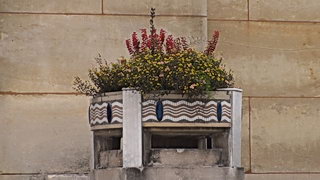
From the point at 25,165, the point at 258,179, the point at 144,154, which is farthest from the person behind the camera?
the point at 258,179

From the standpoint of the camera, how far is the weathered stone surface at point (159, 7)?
1234 cm

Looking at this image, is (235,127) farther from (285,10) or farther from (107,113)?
(285,10)

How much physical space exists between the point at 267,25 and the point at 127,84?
136 inches

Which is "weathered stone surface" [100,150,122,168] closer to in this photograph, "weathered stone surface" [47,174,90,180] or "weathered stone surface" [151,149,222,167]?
"weathered stone surface" [151,149,222,167]

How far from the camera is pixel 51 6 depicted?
40.2 feet

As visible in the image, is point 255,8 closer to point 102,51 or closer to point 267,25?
point 267,25

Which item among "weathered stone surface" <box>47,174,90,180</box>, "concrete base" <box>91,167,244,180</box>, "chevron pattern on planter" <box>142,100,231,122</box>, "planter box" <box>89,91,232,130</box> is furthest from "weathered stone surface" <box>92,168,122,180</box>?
"weathered stone surface" <box>47,174,90,180</box>

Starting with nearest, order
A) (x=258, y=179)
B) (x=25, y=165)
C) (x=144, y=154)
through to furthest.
Answer: (x=144, y=154) < (x=25, y=165) < (x=258, y=179)

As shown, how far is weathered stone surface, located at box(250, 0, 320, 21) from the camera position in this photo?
13250 millimetres

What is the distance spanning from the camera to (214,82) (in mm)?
10359

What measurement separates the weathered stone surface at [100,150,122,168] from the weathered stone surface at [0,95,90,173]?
1439 millimetres

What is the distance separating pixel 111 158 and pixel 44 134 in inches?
69.2

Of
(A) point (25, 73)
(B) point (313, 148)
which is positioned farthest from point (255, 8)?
(A) point (25, 73)

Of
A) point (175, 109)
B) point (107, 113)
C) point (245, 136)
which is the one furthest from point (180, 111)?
point (245, 136)
